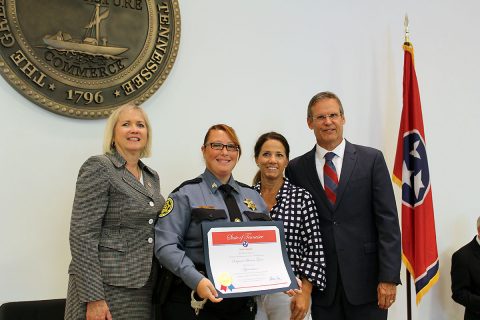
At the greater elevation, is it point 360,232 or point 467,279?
point 360,232

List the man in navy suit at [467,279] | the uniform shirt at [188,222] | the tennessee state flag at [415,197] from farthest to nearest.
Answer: the man in navy suit at [467,279], the tennessee state flag at [415,197], the uniform shirt at [188,222]

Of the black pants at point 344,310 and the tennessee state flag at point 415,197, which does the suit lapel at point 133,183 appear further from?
the tennessee state flag at point 415,197

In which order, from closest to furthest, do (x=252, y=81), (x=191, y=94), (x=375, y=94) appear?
(x=191, y=94) < (x=252, y=81) < (x=375, y=94)

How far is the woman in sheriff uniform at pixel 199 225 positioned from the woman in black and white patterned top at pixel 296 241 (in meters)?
0.26

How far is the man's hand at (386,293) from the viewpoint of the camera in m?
2.04

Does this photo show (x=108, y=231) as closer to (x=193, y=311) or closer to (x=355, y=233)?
(x=193, y=311)

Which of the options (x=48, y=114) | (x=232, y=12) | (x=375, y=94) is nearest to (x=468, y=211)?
(x=375, y=94)

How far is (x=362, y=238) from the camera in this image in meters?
2.10

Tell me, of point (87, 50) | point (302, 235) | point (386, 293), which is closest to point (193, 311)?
point (302, 235)

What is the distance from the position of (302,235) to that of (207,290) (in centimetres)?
73

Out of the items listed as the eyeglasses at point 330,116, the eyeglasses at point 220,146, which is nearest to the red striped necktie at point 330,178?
the eyeglasses at point 330,116

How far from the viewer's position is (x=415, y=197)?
115 inches

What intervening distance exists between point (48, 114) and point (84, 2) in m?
0.59

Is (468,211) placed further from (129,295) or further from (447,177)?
(129,295)
